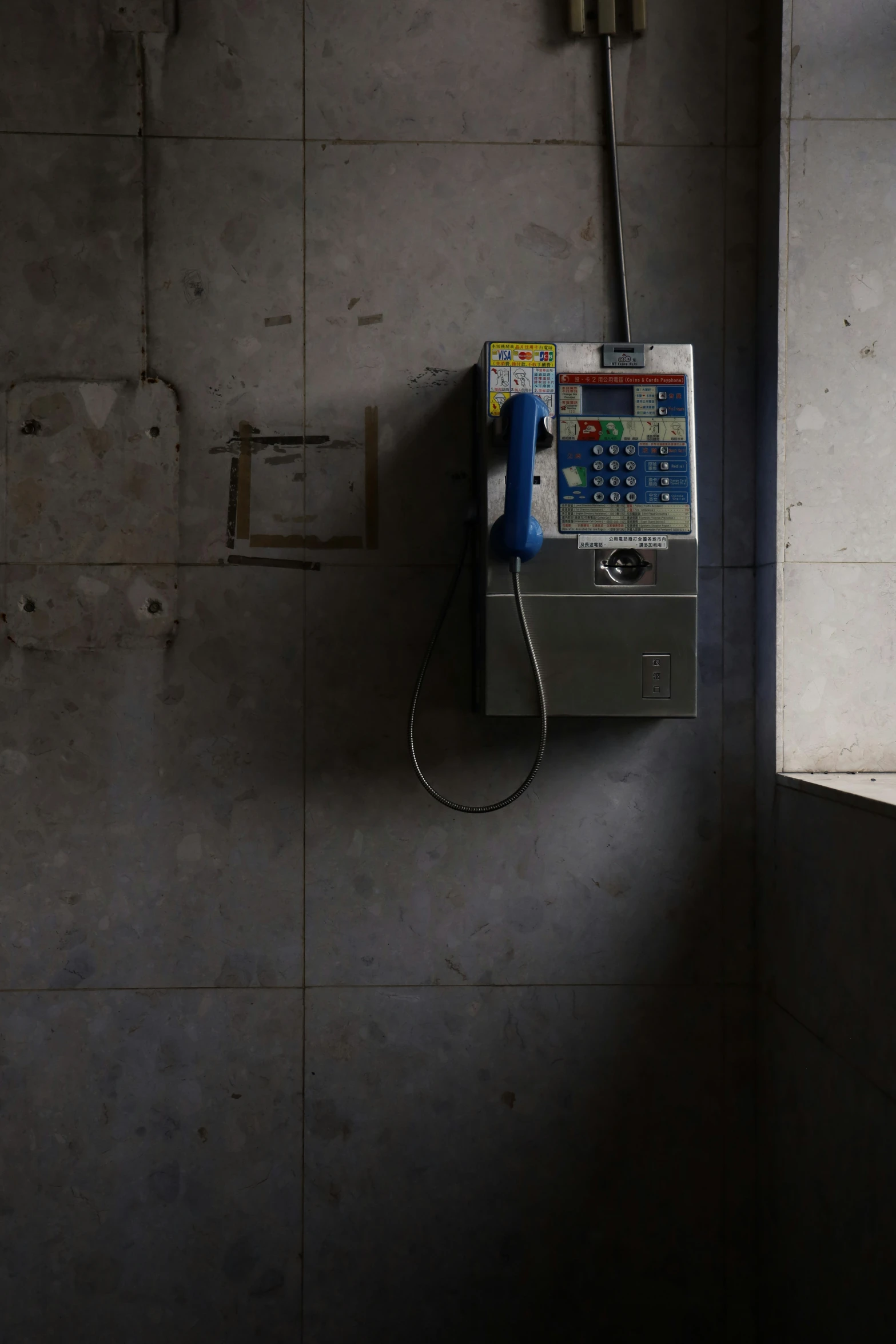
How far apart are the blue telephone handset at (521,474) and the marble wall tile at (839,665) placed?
519 mm

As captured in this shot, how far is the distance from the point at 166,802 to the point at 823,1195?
125 centimetres

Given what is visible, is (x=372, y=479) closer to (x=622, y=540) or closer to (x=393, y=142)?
(x=622, y=540)

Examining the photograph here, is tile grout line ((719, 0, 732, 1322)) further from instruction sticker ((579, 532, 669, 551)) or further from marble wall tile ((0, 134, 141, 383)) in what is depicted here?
marble wall tile ((0, 134, 141, 383))

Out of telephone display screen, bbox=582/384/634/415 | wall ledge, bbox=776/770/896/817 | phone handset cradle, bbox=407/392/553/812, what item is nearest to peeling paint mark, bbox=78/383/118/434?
phone handset cradle, bbox=407/392/553/812

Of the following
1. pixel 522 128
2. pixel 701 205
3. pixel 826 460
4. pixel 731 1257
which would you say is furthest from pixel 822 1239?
pixel 522 128

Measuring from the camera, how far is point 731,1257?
156cm

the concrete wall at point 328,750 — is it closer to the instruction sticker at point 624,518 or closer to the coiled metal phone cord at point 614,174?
the coiled metal phone cord at point 614,174

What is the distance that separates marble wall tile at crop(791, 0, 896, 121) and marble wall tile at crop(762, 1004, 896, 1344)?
158 cm

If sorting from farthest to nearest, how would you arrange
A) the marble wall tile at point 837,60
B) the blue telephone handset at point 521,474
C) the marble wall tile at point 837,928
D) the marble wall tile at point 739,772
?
the marble wall tile at point 739,772 < the marble wall tile at point 837,60 < the blue telephone handset at point 521,474 < the marble wall tile at point 837,928

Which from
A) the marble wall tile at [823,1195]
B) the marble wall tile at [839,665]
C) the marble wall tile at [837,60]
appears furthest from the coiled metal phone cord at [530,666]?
the marble wall tile at [837,60]

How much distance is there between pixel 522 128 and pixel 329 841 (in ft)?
4.39

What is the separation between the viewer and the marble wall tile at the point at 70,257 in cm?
152

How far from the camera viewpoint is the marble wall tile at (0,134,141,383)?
1520mm

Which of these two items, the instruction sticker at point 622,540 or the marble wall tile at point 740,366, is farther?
the marble wall tile at point 740,366
